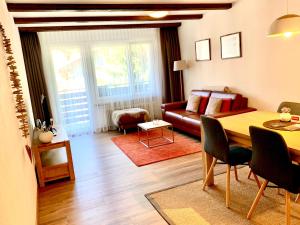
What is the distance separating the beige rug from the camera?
2.39 meters

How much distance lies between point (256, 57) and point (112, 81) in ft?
10.9

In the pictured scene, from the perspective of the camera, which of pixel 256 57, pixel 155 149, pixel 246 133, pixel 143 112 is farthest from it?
pixel 143 112

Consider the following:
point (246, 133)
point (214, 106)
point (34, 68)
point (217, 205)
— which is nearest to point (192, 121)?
point (214, 106)

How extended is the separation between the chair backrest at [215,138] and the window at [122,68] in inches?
151

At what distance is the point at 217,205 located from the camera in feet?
8.73

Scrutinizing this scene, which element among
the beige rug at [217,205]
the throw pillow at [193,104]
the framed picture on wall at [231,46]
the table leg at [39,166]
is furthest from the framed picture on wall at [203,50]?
the table leg at [39,166]

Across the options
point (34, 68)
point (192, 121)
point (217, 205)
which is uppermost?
point (34, 68)

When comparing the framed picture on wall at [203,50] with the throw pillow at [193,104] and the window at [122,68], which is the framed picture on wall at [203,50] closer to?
the throw pillow at [193,104]

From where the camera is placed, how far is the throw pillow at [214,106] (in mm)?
4672

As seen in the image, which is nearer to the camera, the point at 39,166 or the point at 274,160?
the point at 274,160

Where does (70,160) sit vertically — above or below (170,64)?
below

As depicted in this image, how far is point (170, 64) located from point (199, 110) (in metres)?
1.70

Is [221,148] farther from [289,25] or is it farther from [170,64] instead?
[170,64]

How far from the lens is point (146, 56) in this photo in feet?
21.3
